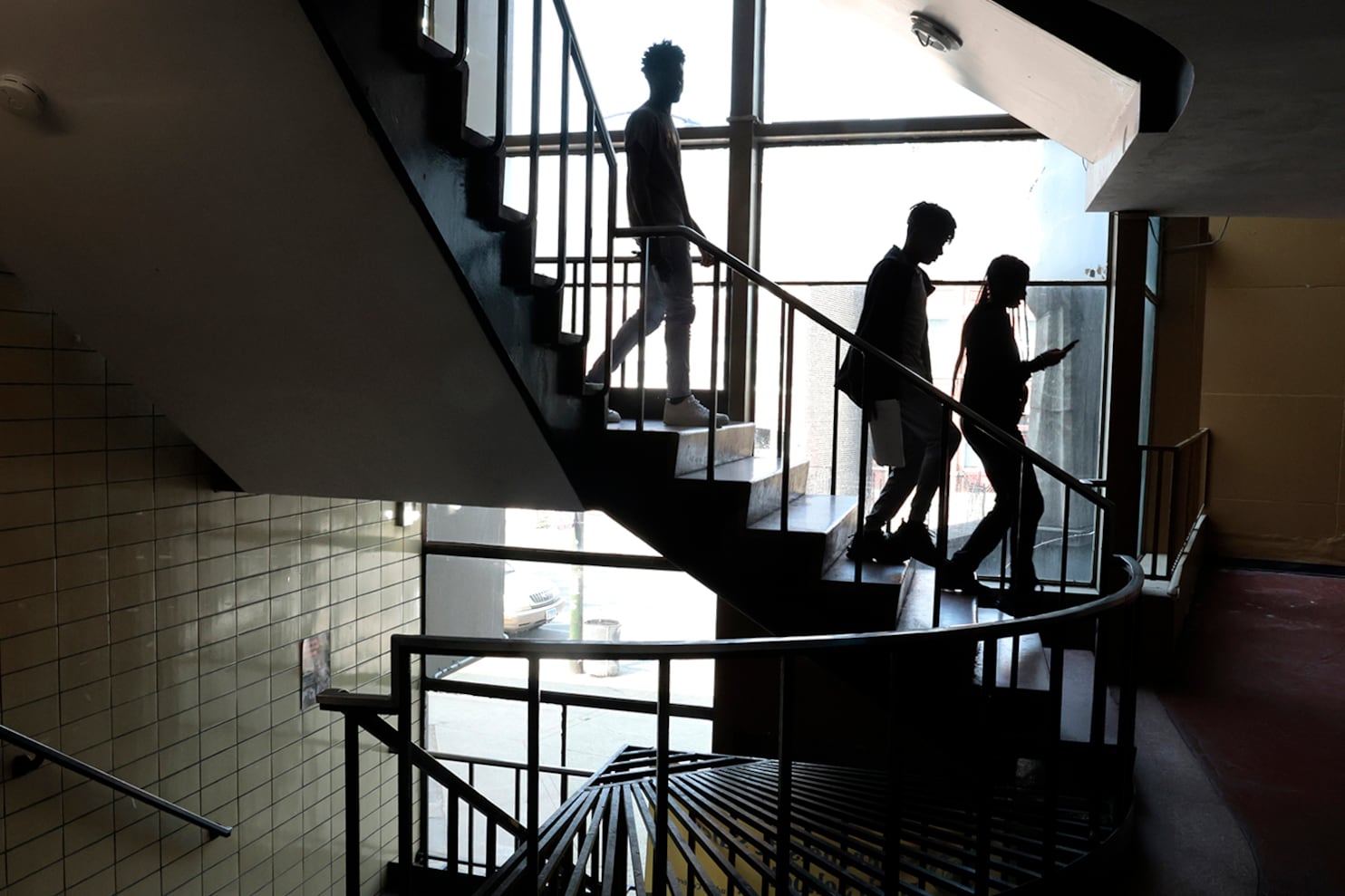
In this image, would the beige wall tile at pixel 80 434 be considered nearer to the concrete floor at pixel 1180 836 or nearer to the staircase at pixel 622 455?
the staircase at pixel 622 455

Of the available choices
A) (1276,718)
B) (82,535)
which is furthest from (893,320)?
(82,535)

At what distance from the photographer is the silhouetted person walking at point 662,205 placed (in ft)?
10.5

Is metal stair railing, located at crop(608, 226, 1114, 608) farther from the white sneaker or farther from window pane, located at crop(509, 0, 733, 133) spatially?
window pane, located at crop(509, 0, 733, 133)

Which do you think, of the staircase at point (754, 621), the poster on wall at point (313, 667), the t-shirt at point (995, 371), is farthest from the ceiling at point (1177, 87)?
the poster on wall at point (313, 667)

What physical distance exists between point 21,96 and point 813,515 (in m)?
Result: 2.70

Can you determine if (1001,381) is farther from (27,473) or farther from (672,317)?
(27,473)

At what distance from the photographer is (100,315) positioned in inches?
122

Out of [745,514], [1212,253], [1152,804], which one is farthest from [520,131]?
[1212,253]

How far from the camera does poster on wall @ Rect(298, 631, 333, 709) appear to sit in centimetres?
495

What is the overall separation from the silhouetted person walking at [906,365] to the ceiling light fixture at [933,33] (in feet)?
2.73

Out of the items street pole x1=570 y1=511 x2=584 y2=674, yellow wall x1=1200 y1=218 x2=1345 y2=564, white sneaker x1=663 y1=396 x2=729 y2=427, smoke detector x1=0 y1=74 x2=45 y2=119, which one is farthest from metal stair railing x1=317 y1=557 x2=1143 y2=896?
yellow wall x1=1200 y1=218 x2=1345 y2=564

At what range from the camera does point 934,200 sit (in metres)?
5.29

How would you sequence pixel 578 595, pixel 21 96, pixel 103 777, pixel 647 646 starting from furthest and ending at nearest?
pixel 578 595 → pixel 103 777 → pixel 21 96 → pixel 647 646

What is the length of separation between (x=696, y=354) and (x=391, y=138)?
3.19 meters
